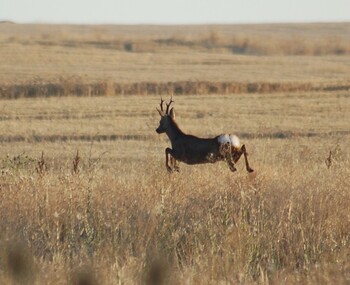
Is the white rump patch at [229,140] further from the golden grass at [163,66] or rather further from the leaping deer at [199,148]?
the golden grass at [163,66]

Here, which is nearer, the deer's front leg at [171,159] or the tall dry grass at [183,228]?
the tall dry grass at [183,228]

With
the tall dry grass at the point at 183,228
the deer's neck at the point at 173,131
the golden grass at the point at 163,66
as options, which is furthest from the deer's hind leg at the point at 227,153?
the golden grass at the point at 163,66

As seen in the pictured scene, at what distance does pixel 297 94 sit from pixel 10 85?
416 inches

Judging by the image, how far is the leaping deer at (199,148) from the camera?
33.3ft

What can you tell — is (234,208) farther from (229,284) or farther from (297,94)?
(297,94)

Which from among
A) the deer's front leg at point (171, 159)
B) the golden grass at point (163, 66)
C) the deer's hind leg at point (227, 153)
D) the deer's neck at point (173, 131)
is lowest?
the golden grass at point (163, 66)

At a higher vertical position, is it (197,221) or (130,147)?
(197,221)

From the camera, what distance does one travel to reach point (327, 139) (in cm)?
2056

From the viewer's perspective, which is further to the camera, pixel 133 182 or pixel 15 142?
pixel 15 142

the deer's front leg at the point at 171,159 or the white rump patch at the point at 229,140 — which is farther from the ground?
the white rump patch at the point at 229,140

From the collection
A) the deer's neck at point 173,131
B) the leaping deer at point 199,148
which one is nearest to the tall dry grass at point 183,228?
the leaping deer at point 199,148

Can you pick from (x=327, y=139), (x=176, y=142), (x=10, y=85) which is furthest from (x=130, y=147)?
(x=10, y=85)

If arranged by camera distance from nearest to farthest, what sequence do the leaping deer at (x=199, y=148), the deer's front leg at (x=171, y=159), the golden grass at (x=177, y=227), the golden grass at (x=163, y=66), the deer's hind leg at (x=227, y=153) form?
the golden grass at (x=177, y=227), the deer's front leg at (x=171, y=159), the deer's hind leg at (x=227, y=153), the leaping deer at (x=199, y=148), the golden grass at (x=163, y=66)

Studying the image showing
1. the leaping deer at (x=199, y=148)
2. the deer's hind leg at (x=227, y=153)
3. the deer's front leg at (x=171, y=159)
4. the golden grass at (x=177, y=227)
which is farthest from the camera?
the leaping deer at (x=199, y=148)
